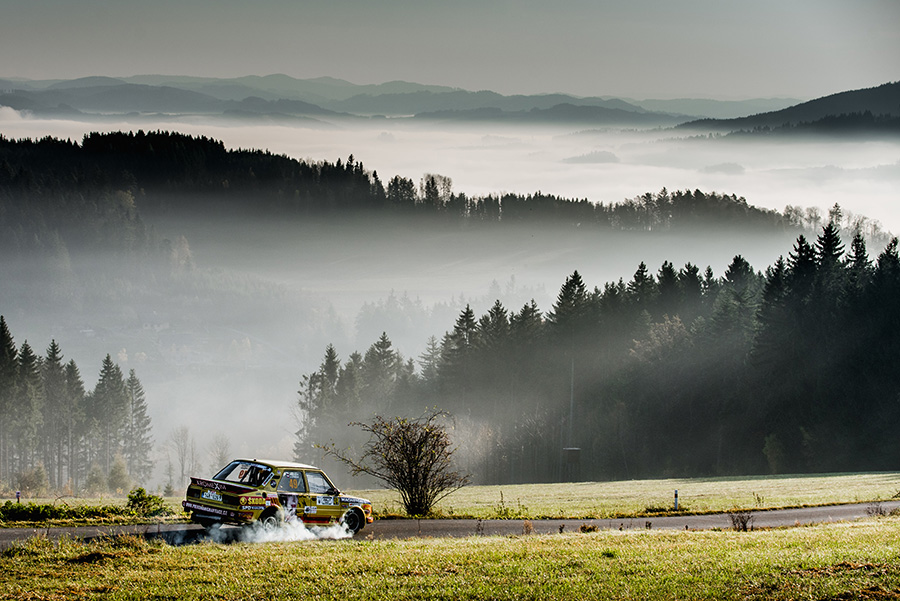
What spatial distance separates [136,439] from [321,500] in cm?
13782

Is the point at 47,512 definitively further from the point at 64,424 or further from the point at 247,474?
the point at 64,424

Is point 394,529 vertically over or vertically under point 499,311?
under

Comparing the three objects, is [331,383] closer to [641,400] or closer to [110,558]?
[641,400]

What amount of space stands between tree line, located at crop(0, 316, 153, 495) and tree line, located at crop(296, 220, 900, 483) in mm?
30801

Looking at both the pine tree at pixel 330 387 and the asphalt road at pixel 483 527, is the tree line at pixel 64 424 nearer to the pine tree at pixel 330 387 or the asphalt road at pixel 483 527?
the pine tree at pixel 330 387

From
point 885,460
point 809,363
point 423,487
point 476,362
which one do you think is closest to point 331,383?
point 476,362

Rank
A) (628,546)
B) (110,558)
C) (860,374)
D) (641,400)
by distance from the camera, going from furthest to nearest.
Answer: (641,400) → (860,374) → (628,546) → (110,558)

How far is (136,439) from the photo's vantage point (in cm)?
15375

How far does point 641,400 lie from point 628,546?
85.2m

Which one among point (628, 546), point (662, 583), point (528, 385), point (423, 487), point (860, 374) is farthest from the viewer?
point (528, 385)

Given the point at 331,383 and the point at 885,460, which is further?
the point at 331,383

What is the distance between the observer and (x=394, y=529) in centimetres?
2728

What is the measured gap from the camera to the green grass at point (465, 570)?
16.6 meters

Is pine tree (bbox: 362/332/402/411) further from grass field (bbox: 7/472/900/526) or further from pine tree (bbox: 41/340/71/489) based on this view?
grass field (bbox: 7/472/900/526)
